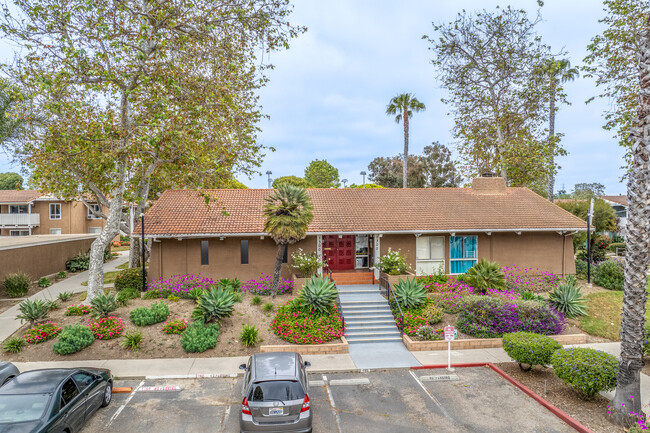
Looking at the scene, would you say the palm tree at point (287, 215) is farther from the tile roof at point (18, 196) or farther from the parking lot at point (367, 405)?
the tile roof at point (18, 196)

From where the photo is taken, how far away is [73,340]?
39.4 ft

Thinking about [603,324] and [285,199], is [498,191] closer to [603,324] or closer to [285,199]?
[603,324]

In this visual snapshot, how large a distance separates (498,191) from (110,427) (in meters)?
22.5

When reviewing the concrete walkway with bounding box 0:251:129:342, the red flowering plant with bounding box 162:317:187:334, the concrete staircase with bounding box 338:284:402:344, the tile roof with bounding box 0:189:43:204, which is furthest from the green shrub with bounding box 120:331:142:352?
the tile roof with bounding box 0:189:43:204

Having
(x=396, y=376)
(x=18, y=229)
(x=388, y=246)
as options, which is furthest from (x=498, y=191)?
(x=18, y=229)

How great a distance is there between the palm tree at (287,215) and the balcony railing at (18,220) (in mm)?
36228

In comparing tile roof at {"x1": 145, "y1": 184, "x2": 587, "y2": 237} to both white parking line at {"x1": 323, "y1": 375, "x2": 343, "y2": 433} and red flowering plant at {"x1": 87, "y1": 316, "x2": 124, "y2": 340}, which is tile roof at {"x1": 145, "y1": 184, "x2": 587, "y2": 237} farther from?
white parking line at {"x1": 323, "y1": 375, "x2": 343, "y2": 433}

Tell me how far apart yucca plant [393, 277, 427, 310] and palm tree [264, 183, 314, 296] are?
4.63 metres

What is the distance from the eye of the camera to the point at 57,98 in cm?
1499

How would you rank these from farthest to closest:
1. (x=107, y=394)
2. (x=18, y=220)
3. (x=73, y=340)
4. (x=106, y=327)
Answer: (x=18, y=220) → (x=106, y=327) → (x=73, y=340) → (x=107, y=394)

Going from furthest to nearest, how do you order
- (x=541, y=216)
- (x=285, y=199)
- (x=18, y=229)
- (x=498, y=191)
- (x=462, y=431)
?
(x=18, y=229)
(x=498, y=191)
(x=541, y=216)
(x=285, y=199)
(x=462, y=431)

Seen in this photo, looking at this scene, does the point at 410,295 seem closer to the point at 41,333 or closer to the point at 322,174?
the point at 41,333

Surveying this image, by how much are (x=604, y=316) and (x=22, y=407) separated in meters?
19.3

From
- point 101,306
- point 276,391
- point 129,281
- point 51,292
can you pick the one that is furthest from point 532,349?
point 51,292
